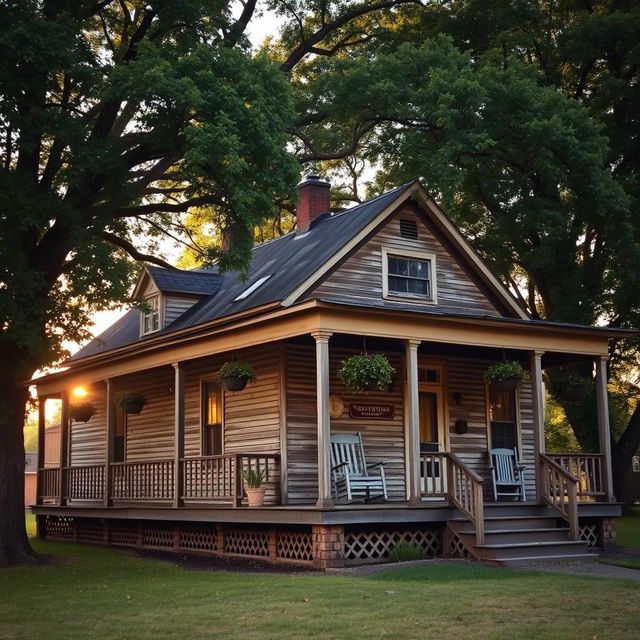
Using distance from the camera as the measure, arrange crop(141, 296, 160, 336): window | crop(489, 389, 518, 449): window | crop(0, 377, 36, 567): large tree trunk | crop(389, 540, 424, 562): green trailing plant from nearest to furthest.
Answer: crop(389, 540, 424, 562): green trailing plant → crop(0, 377, 36, 567): large tree trunk → crop(489, 389, 518, 449): window → crop(141, 296, 160, 336): window

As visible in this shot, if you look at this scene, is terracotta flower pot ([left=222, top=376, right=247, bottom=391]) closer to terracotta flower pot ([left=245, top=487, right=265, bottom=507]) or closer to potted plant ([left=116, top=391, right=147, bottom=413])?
terracotta flower pot ([left=245, top=487, right=265, bottom=507])

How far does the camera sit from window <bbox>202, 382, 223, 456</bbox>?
70.2 feet

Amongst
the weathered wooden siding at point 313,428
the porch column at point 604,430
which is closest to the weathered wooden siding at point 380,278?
the weathered wooden siding at point 313,428

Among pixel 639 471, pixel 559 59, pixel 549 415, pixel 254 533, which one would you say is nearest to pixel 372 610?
pixel 254 533

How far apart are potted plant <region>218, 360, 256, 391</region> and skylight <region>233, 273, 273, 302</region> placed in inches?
91.6

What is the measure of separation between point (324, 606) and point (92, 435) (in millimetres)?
17307

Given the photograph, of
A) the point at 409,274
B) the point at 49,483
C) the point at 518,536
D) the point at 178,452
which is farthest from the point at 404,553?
the point at 49,483

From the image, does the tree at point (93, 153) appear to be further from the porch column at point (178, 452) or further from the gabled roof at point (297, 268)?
the porch column at point (178, 452)

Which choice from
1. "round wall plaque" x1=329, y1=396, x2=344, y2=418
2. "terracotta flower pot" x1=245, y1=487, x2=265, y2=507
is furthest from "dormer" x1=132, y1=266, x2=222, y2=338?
"terracotta flower pot" x1=245, y1=487, x2=265, y2=507

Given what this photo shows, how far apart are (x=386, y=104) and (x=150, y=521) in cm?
1313

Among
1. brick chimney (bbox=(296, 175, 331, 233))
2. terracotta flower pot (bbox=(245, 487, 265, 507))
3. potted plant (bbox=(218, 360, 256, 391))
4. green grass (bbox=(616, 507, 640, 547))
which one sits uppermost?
brick chimney (bbox=(296, 175, 331, 233))

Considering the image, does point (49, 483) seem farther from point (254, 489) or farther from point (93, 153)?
point (93, 153)

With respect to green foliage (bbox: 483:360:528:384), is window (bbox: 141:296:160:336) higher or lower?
higher

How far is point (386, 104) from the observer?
89.4ft
